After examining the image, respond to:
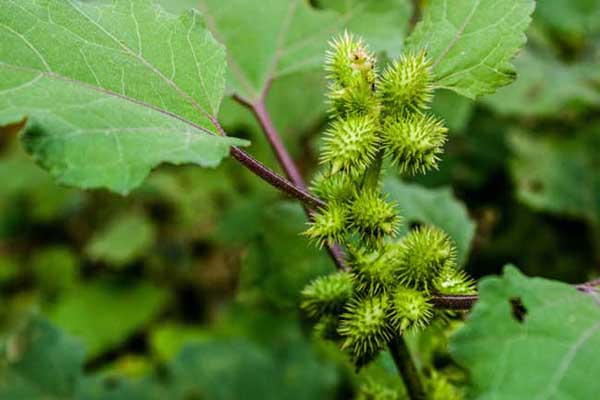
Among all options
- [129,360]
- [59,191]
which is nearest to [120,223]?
[59,191]

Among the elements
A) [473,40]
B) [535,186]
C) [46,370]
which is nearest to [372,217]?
[473,40]

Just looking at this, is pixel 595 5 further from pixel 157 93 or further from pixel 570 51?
pixel 157 93

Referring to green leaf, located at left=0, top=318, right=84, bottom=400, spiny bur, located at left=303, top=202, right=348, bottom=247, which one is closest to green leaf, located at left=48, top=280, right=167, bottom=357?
green leaf, located at left=0, top=318, right=84, bottom=400

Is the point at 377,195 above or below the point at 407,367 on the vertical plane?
above

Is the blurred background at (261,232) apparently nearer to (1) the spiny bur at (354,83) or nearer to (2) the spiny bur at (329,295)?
(2) the spiny bur at (329,295)

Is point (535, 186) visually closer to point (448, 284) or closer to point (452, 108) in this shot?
point (452, 108)

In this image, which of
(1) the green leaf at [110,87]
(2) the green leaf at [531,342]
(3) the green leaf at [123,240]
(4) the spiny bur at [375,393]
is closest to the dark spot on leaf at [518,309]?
(2) the green leaf at [531,342]
